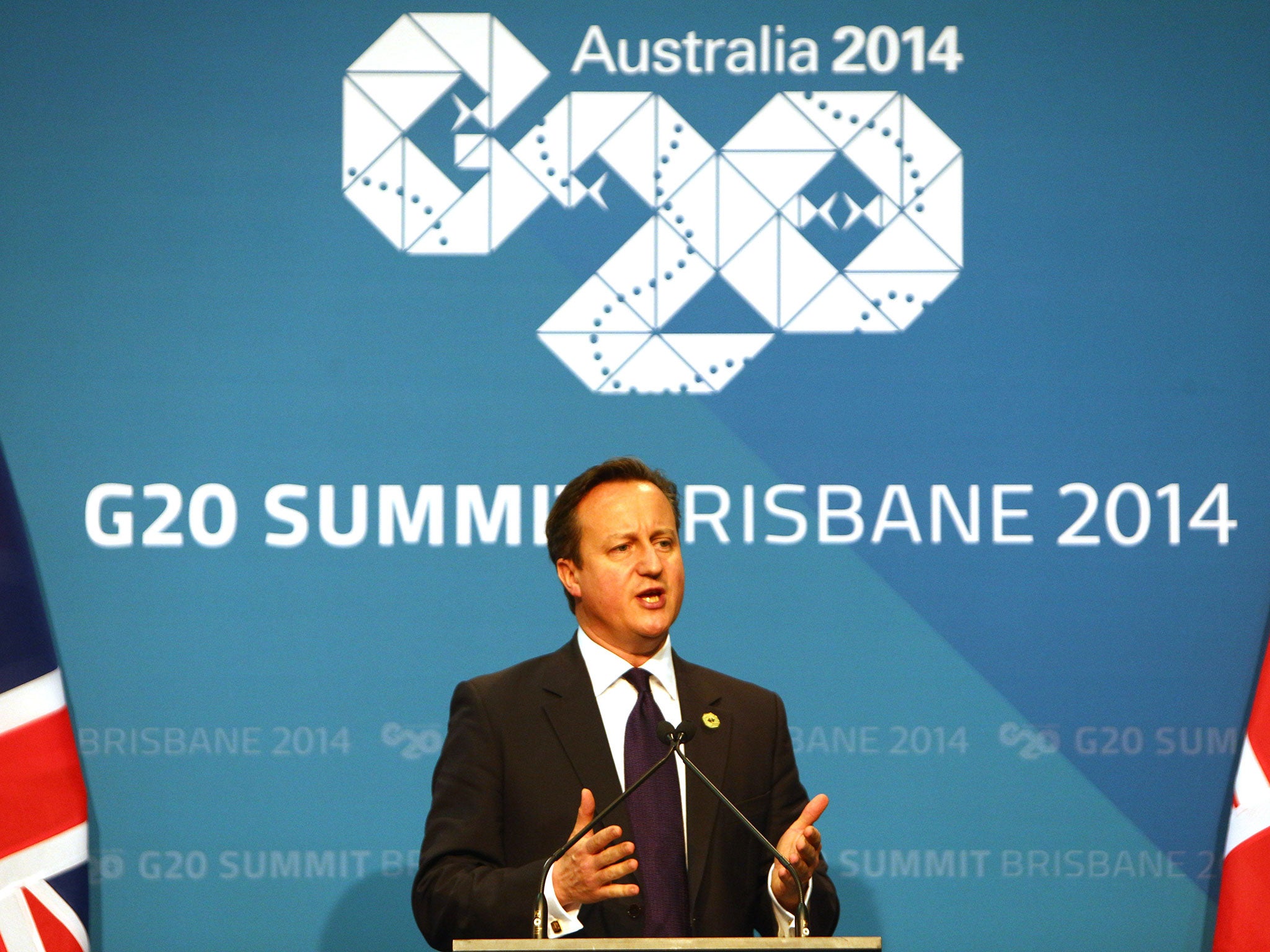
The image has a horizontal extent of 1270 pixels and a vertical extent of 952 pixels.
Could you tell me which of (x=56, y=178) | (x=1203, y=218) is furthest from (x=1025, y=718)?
(x=56, y=178)

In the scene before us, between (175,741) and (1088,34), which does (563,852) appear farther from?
(1088,34)

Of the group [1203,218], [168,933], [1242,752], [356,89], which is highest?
[356,89]

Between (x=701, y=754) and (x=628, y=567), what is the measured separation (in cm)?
39

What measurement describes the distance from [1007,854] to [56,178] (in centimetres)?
314

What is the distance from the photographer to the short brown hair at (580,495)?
2742 millimetres

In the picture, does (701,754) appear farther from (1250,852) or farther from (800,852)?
(1250,852)

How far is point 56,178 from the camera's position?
3.68 meters

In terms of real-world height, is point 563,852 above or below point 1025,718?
below

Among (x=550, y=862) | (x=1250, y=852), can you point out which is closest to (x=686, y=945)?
(x=550, y=862)

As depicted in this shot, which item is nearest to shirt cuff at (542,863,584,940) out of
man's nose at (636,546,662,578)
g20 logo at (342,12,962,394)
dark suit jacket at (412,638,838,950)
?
dark suit jacket at (412,638,838,950)

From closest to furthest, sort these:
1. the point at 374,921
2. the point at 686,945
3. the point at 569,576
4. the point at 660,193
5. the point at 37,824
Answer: the point at 686,945, the point at 569,576, the point at 37,824, the point at 374,921, the point at 660,193

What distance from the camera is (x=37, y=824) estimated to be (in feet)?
11.1

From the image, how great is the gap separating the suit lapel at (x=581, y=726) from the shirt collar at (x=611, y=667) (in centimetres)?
2

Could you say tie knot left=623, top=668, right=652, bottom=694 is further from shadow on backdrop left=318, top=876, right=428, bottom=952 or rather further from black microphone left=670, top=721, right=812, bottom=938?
shadow on backdrop left=318, top=876, right=428, bottom=952
